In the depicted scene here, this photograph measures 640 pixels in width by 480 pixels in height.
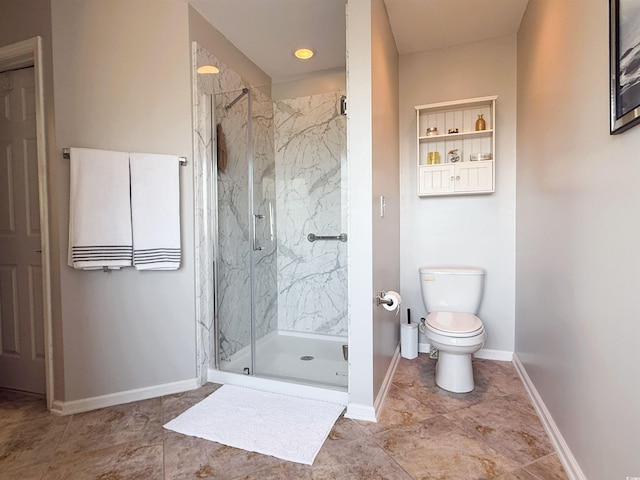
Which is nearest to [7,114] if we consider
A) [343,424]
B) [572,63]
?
[343,424]

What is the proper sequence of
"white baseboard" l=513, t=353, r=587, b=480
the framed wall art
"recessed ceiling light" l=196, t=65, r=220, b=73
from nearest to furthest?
the framed wall art
"white baseboard" l=513, t=353, r=587, b=480
"recessed ceiling light" l=196, t=65, r=220, b=73

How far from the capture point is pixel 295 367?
247 cm

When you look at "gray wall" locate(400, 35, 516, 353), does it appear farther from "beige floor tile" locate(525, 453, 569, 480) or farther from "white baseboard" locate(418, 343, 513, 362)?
"beige floor tile" locate(525, 453, 569, 480)

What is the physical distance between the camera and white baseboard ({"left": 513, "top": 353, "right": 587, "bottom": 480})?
1.35m

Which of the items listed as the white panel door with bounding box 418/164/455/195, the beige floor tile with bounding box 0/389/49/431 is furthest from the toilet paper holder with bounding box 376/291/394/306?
the beige floor tile with bounding box 0/389/49/431

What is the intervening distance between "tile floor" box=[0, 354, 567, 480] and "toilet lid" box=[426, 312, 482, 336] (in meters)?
0.43

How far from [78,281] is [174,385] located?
883mm

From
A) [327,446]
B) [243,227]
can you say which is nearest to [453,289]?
[327,446]

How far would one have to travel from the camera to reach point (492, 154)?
247 cm

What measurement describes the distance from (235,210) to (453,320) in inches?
70.7

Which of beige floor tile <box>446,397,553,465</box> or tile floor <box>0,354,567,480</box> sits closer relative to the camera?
tile floor <box>0,354,567,480</box>

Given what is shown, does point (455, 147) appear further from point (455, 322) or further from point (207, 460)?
point (207, 460)

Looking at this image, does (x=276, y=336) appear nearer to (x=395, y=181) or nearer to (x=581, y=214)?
(x=395, y=181)

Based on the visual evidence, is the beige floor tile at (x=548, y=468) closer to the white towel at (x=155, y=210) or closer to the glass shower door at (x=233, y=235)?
the glass shower door at (x=233, y=235)
